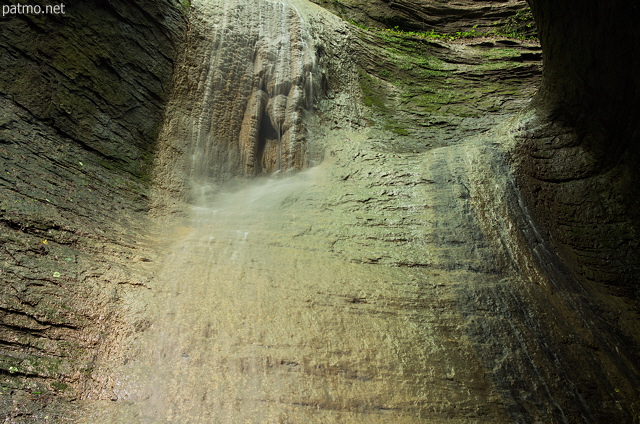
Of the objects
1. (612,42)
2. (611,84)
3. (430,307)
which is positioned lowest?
(430,307)

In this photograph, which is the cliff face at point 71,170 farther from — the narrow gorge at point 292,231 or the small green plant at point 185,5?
the small green plant at point 185,5

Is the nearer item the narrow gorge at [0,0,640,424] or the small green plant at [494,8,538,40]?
the narrow gorge at [0,0,640,424]

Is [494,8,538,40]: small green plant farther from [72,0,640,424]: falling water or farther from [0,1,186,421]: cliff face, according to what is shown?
[0,1,186,421]: cliff face

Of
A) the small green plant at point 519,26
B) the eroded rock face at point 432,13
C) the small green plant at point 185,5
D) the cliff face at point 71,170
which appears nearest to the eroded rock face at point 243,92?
the small green plant at point 185,5

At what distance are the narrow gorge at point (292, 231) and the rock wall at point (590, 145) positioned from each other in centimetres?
3

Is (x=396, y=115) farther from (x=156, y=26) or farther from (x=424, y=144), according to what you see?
(x=156, y=26)

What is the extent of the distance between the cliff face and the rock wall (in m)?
5.64

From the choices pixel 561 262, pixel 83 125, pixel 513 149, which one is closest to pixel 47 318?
pixel 83 125

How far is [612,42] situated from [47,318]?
6969mm

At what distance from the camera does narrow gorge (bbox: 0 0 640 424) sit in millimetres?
3548

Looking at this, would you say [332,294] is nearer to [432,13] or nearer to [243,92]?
[243,92]

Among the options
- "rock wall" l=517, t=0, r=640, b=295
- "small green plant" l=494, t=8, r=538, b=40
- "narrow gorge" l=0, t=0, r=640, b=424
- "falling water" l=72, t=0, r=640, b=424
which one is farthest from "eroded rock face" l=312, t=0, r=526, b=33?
"rock wall" l=517, t=0, r=640, b=295

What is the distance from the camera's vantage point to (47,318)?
349 cm

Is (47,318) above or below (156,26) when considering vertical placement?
below
